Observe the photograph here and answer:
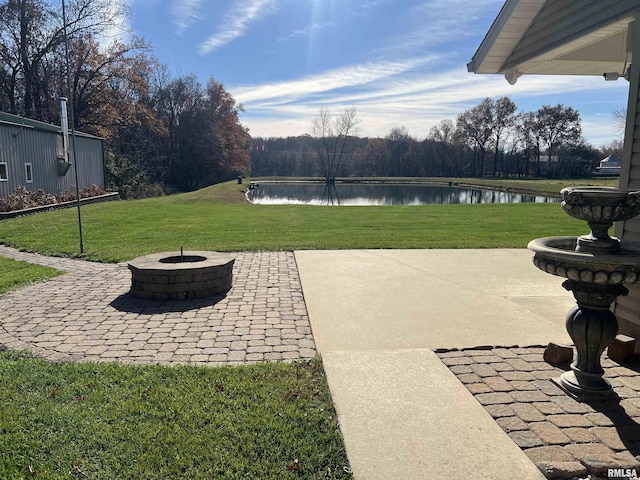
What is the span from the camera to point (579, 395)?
2984mm

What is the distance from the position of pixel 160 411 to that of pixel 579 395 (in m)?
2.77

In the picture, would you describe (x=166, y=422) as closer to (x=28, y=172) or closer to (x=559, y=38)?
(x=559, y=38)

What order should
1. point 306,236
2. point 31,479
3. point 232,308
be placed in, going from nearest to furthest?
point 31,479
point 232,308
point 306,236

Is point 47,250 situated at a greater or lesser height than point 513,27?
lesser

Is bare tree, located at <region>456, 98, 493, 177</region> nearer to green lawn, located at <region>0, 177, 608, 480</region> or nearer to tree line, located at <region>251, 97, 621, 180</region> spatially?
tree line, located at <region>251, 97, 621, 180</region>

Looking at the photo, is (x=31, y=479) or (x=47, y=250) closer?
(x=31, y=479)

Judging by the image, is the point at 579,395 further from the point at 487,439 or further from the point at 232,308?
the point at 232,308

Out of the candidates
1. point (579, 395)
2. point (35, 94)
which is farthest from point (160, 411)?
point (35, 94)

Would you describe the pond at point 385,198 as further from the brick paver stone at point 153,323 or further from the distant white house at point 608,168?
the brick paver stone at point 153,323

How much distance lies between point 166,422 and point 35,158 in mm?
17721

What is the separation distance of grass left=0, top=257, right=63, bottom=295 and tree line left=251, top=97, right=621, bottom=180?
58833 mm

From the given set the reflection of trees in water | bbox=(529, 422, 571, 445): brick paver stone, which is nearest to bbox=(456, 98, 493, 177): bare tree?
the reflection of trees in water

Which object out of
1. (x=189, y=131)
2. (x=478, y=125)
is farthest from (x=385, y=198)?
(x=478, y=125)

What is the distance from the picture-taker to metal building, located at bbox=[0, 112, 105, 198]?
1498 cm
